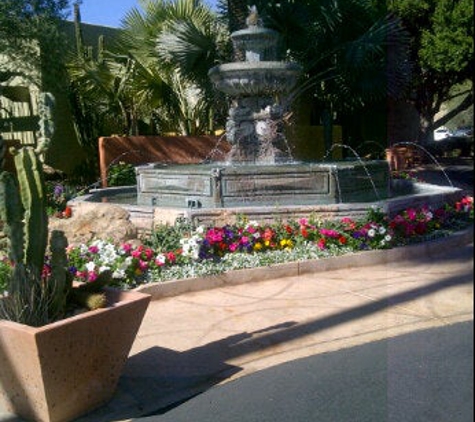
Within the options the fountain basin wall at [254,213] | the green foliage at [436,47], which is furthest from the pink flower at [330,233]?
the green foliage at [436,47]

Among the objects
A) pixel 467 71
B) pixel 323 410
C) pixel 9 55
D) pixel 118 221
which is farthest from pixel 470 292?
pixel 467 71

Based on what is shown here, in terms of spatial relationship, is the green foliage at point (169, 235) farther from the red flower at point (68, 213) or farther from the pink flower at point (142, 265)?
the red flower at point (68, 213)

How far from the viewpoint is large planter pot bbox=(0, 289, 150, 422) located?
3.07 meters

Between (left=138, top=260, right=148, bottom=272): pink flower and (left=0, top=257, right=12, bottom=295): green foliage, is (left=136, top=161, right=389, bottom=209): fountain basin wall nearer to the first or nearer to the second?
(left=138, top=260, right=148, bottom=272): pink flower

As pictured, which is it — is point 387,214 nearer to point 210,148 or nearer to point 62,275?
point 62,275

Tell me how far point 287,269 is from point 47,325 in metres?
3.55

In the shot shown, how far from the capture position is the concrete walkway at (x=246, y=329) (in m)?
3.76

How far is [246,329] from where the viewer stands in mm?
4766

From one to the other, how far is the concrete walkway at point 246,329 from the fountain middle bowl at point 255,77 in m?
4.35

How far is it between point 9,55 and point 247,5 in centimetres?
590

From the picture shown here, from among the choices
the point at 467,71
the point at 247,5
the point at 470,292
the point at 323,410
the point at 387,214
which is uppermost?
the point at 247,5

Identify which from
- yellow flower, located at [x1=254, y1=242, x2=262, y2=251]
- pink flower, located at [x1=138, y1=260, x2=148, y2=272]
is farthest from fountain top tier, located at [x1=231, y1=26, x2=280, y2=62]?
pink flower, located at [x1=138, y1=260, x2=148, y2=272]

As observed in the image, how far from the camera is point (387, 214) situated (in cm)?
739

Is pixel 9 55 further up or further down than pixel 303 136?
further up
